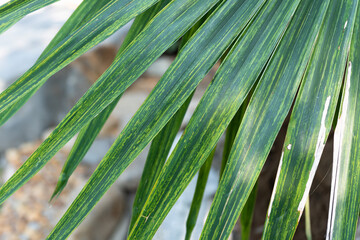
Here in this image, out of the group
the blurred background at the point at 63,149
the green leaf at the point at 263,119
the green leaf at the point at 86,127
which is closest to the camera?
the green leaf at the point at 263,119

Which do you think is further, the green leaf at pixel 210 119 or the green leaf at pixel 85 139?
the green leaf at pixel 85 139

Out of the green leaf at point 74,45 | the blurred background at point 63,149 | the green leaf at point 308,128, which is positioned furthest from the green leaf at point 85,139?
the blurred background at point 63,149

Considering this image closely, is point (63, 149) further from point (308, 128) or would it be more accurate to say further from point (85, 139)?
point (308, 128)

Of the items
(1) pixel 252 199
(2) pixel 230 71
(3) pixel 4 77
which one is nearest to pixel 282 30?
(2) pixel 230 71

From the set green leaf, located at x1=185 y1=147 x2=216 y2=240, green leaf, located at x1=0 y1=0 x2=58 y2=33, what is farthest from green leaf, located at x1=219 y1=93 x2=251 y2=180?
green leaf, located at x1=0 y1=0 x2=58 y2=33

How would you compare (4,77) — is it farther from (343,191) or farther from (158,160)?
(343,191)

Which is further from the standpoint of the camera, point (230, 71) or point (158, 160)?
point (158, 160)

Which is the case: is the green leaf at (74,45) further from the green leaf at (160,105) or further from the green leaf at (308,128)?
the green leaf at (308,128)
